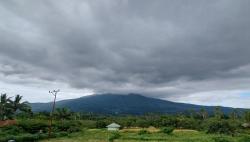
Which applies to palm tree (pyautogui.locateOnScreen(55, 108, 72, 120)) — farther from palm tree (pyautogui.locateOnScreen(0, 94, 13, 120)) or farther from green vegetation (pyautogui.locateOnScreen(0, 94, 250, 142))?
palm tree (pyautogui.locateOnScreen(0, 94, 13, 120))

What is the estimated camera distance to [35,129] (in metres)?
67.6

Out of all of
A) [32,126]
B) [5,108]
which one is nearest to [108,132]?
[32,126]

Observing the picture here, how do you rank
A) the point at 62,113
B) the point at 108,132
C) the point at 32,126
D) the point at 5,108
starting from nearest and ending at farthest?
the point at 108,132 → the point at 32,126 → the point at 5,108 → the point at 62,113

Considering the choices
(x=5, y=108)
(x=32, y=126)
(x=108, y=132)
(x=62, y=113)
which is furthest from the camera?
(x=62, y=113)

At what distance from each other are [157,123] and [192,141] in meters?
48.5

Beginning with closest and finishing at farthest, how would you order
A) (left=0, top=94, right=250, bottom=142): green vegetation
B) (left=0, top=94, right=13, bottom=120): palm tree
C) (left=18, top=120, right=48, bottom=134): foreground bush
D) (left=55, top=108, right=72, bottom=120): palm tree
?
(left=0, top=94, right=250, bottom=142): green vegetation → (left=18, top=120, right=48, bottom=134): foreground bush → (left=0, top=94, right=13, bottom=120): palm tree → (left=55, top=108, right=72, bottom=120): palm tree

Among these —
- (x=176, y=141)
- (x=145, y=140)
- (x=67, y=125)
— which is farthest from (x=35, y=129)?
(x=176, y=141)

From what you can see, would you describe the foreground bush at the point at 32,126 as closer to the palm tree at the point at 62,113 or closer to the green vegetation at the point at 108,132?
the green vegetation at the point at 108,132

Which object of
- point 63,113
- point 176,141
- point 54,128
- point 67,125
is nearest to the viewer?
point 176,141

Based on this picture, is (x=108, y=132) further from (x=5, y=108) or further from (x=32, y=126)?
(x=5, y=108)

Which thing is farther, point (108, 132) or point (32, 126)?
point (32, 126)

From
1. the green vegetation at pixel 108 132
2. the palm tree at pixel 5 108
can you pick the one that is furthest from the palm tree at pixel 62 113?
the palm tree at pixel 5 108

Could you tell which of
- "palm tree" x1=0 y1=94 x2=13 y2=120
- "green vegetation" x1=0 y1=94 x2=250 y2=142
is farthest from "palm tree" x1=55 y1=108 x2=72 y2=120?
→ "palm tree" x1=0 y1=94 x2=13 y2=120

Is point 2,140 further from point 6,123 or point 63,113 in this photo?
point 63,113
